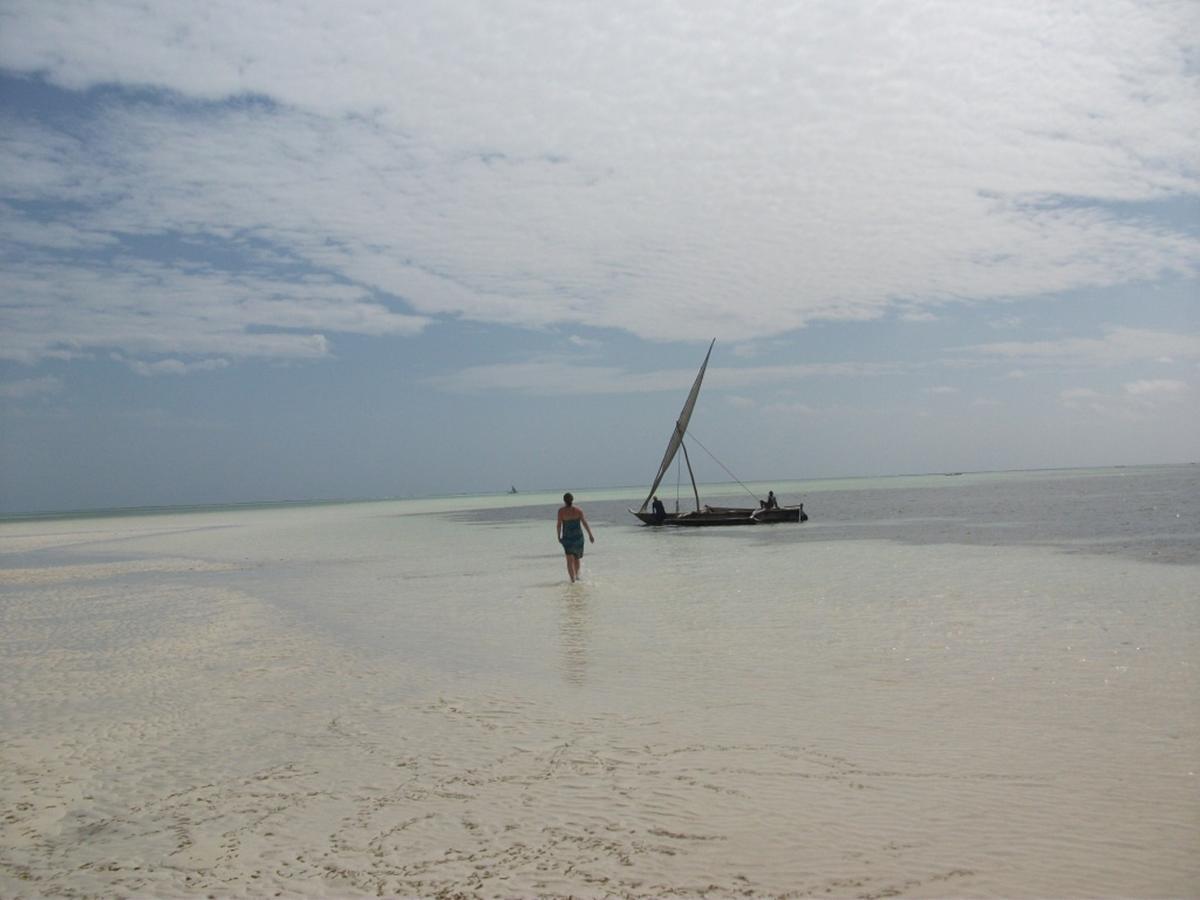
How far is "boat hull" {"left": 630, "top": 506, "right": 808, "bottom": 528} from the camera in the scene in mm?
45219

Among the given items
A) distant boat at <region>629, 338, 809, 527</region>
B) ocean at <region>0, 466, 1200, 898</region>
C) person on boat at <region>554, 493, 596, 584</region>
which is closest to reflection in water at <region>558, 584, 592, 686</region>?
ocean at <region>0, 466, 1200, 898</region>

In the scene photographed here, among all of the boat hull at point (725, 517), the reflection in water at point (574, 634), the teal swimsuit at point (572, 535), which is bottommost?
the reflection in water at point (574, 634)

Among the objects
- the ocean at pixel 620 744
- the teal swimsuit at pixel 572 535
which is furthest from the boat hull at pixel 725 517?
the ocean at pixel 620 744

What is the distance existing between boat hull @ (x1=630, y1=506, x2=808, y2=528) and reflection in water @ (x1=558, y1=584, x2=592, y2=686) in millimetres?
26335

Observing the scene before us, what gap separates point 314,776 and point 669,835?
10.6 feet

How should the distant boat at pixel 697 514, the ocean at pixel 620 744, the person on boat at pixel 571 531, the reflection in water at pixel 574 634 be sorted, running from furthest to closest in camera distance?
1. the distant boat at pixel 697 514
2. the person on boat at pixel 571 531
3. the reflection in water at pixel 574 634
4. the ocean at pixel 620 744

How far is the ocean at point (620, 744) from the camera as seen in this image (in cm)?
535

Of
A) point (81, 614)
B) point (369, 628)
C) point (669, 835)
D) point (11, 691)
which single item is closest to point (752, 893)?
point (669, 835)

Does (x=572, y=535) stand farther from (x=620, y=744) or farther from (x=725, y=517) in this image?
(x=725, y=517)

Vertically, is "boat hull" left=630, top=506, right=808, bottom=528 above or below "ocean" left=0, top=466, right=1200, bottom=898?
above

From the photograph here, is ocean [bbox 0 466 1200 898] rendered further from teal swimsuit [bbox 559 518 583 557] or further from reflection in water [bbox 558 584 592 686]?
teal swimsuit [bbox 559 518 583 557]

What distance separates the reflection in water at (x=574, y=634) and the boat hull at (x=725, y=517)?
26.3 metres

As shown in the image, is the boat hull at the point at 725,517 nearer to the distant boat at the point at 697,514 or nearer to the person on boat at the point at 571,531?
the distant boat at the point at 697,514

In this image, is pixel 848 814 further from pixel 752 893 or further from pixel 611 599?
pixel 611 599
